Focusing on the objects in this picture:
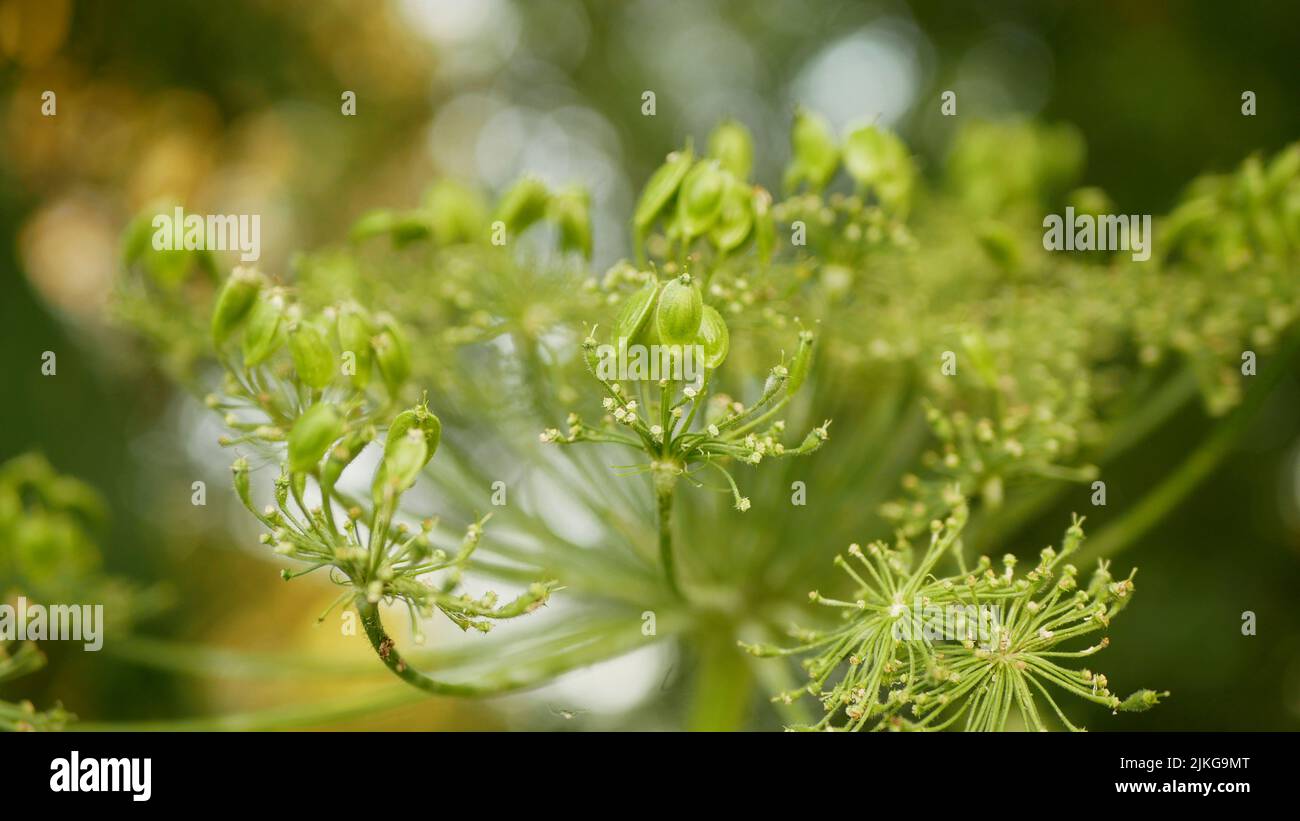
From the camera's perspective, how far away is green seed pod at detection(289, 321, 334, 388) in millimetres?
1897

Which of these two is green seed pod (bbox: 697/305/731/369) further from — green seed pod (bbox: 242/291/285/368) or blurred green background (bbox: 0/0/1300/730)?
blurred green background (bbox: 0/0/1300/730)

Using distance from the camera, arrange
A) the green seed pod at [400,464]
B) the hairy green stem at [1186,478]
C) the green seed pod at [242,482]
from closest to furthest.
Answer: the green seed pod at [400,464]
the green seed pod at [242,482]
the hairy green stem at [1186,478]

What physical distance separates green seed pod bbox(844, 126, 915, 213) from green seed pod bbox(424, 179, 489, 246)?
93cm

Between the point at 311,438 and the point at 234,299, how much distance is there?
637 mm

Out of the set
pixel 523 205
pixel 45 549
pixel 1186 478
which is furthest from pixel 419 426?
pixel 1186 478

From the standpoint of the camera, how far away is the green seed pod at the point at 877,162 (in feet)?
7.94

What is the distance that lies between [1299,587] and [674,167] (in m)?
3.70

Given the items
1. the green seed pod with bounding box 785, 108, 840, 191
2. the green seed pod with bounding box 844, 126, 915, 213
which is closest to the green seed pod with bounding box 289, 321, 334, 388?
the green seed pod with bounding box 785, 108, 840, 191

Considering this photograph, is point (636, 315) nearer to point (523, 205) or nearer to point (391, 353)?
point (391, 353)

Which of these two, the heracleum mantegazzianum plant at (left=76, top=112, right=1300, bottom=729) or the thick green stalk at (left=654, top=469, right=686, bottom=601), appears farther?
the heracleum mantegazzianum plant at (left=76, top=112, right=1300, bottom=729)

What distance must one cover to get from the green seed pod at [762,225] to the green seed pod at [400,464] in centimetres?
82

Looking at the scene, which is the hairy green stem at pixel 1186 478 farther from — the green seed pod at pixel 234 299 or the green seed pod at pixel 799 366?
the green seed pod at pixel 234 299

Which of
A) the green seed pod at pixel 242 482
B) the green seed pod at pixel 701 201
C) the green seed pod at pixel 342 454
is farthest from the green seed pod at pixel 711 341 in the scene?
the green seed pod at pixel 242 482

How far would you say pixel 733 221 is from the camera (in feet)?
6.84
